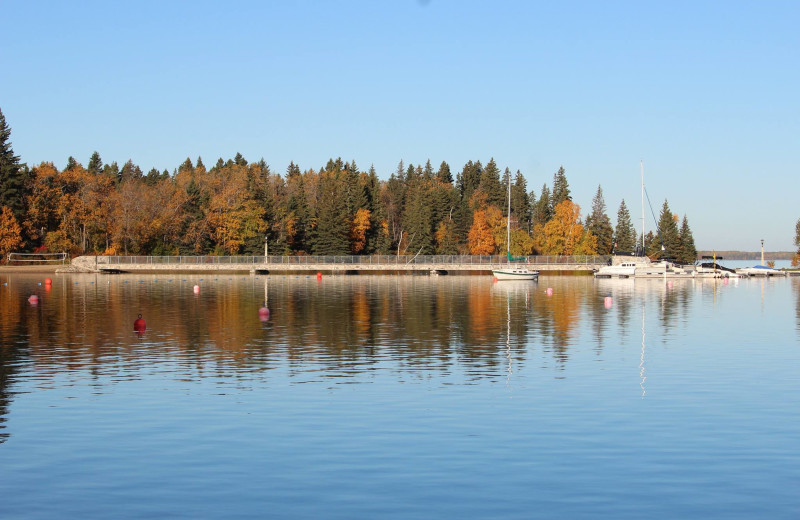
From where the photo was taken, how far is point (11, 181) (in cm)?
13650

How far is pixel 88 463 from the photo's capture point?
17203 mm

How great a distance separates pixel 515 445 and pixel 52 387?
15.7 m

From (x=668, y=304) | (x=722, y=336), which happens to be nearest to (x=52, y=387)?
(x=722, y=336)

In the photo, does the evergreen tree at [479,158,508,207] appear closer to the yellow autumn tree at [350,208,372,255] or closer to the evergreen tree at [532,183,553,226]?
the evergreen tree at [532,183,553,226]

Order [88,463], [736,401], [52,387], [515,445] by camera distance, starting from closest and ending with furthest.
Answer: [88,463] → [515,445] → [736,401] → [52,387]

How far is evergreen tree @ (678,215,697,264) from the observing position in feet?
589

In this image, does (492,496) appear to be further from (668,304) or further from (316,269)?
(316,269)

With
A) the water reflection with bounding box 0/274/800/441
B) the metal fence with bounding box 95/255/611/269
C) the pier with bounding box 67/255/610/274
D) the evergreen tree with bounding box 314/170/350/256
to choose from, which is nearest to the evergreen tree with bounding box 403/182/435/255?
the evergreen tree with bounding box 314/170/350/256

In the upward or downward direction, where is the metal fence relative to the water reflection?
upward

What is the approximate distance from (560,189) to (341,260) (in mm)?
70380

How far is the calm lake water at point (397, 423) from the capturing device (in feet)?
48.9

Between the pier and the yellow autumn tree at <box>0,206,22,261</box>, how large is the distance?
32.8 feet

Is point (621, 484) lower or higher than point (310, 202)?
lower

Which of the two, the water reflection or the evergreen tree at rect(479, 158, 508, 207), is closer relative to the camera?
the water reflection
